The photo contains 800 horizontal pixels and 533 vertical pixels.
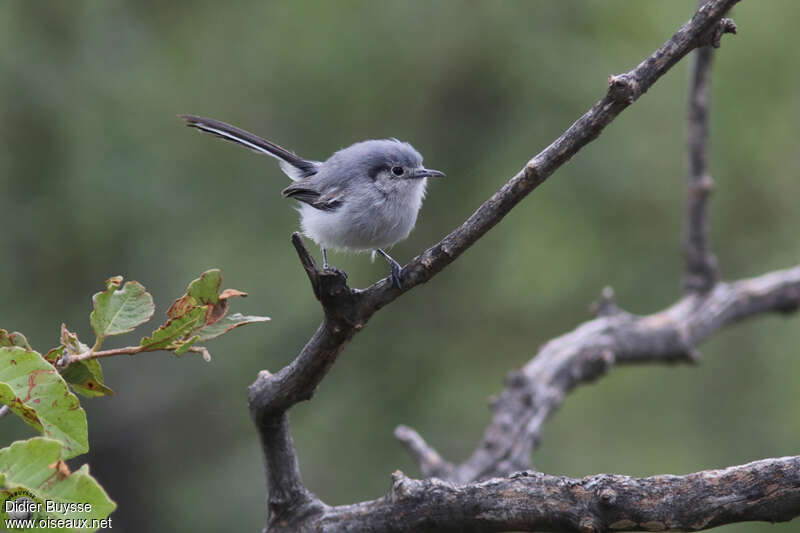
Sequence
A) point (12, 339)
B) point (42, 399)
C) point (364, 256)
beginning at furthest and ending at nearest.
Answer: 1. point (364, 256)
2. point (12, 339)
3. point (42, 399)

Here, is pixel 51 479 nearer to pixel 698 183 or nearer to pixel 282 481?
pixel 282 481

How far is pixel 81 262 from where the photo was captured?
6707 millimetres

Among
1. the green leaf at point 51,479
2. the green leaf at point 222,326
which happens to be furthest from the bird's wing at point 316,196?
the green leaf at point 51,479

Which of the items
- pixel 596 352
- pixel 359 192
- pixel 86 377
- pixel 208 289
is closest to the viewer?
pixel 86 377

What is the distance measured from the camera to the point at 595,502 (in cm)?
197

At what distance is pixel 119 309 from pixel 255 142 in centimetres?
180

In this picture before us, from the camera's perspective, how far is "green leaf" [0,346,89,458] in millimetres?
1437

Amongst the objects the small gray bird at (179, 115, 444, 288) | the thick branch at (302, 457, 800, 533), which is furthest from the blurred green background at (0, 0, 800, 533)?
the thick branch at (302, 457, 800, 533)

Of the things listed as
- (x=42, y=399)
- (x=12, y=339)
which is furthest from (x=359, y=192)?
(x=42, y=399)

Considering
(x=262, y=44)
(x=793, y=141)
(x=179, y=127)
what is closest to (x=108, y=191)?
(x=179, y=127)

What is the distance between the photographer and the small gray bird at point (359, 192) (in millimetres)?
3293

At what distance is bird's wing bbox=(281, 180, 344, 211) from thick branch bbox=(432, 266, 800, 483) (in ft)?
Answer: 4.60

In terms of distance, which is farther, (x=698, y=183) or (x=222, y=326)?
(x=698, y=183)

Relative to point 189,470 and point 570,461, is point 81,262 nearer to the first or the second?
point 189,470
